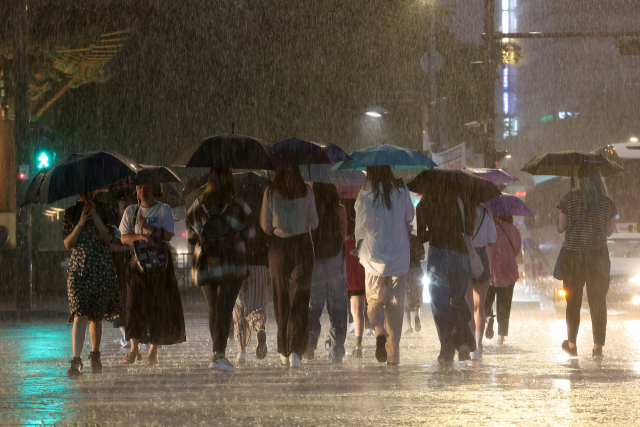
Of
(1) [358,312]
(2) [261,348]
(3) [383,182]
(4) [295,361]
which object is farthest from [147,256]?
(1) [358,312]

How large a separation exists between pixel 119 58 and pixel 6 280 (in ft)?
32.4

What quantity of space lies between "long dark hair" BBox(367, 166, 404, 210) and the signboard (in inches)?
491

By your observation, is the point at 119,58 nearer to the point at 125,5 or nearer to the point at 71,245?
the point at 125,5

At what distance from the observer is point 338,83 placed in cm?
2445

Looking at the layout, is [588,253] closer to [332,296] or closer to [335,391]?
[332,296]

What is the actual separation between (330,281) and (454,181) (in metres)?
1.60

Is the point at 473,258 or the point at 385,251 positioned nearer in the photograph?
the point at 385,251

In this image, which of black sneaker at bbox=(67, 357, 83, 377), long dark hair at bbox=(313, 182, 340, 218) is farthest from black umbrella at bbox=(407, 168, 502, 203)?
black sneaker at bbox=(67, 357, 83, 377)

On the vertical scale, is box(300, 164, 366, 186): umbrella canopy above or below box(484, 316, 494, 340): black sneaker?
above

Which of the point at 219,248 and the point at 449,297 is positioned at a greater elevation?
the point at 219,248

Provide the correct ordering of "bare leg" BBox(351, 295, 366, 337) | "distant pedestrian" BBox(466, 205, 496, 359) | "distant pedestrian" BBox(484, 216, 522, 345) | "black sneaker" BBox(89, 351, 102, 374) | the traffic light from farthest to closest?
the traffic light < "distant pedestrian" BBox(484, 216, 522, 345) < "bare leg" BBox(351, 295, 366, 337) < "distant pedestrian" BBox(466, 205, 496, 359) < "black sneaker" BBox(89, 351, 102, 374)

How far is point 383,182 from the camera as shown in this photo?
972 cm

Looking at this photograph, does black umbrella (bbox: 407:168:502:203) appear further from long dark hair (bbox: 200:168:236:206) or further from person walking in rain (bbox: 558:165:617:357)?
long dark hair (bbox: 200:168:236:206)

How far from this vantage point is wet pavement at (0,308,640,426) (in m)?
6.36
